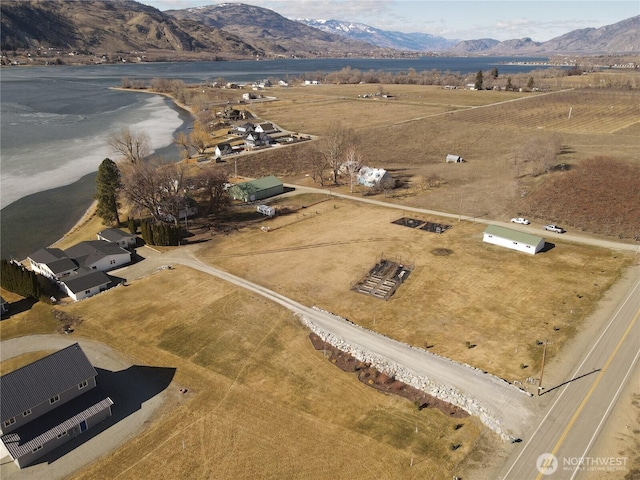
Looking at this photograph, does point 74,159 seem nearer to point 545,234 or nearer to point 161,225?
point 161,225

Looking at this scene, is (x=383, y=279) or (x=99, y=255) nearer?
(x=383, y=279)

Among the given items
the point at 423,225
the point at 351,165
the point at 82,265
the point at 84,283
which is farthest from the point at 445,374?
the point at 351,165

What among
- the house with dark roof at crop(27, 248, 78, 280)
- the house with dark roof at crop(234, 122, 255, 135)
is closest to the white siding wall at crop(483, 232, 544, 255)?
the house with dark roof at crop(27, 248, 78, 280)

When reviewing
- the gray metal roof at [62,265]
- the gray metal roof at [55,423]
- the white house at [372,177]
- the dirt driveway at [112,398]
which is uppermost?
the white house at [372,177]

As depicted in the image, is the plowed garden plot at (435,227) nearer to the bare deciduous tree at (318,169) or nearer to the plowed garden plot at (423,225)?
the plowed garden plot at (423,225)

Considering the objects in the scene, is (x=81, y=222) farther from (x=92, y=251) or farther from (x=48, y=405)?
(x=48, y=405)

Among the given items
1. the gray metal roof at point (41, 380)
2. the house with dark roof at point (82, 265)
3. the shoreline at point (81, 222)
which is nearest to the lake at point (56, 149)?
the shoreline at point (81, 222)

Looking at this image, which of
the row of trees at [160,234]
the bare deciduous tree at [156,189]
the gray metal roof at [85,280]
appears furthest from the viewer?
the bare deciduous tree at [156,189]
